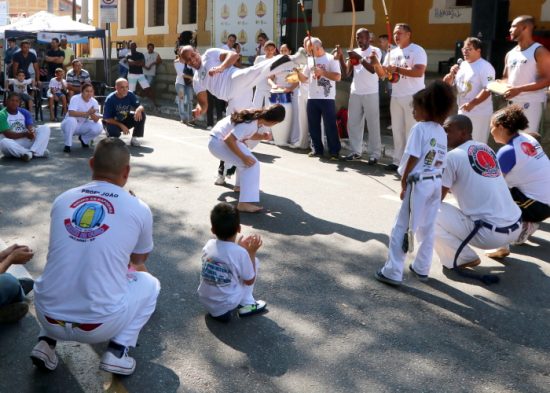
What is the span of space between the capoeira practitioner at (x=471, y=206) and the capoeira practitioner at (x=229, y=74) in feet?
11.7

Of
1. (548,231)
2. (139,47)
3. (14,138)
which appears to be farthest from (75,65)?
(548,231)

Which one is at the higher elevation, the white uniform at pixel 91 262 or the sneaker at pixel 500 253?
the white uniform at pixel 91 262

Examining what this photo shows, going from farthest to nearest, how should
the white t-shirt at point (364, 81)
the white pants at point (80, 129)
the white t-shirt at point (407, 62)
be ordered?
the white pants at point (80, 129), the white t-shirt at point (364, 81), the white t-shirt at point (407, 62)

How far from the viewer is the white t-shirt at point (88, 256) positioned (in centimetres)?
334

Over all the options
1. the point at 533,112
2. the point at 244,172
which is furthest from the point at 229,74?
the point at 533,112

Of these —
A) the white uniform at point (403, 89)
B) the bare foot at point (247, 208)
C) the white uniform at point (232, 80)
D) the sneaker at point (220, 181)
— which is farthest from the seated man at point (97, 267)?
the white uniform at point (403, 89)

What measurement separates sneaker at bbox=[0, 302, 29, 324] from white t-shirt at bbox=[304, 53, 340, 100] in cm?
713

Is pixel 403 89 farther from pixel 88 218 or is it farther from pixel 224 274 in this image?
pixel 88 218

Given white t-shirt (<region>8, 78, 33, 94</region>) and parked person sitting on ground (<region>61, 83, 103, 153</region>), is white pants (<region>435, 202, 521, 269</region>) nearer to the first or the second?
parked person sitting on ground (<region>61, 83, 103, 153</region>)

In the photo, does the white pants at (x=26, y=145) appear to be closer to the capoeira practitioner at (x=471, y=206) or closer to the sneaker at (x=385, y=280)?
the sneaker at (x=385, y=280)

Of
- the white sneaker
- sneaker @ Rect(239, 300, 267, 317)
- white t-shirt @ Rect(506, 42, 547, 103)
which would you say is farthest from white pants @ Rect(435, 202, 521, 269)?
the white sneaker

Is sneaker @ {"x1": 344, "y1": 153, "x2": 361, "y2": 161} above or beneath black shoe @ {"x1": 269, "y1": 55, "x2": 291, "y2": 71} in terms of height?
beneath

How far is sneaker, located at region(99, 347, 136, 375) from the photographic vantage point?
3.54m

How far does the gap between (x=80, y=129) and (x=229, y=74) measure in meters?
3.95
